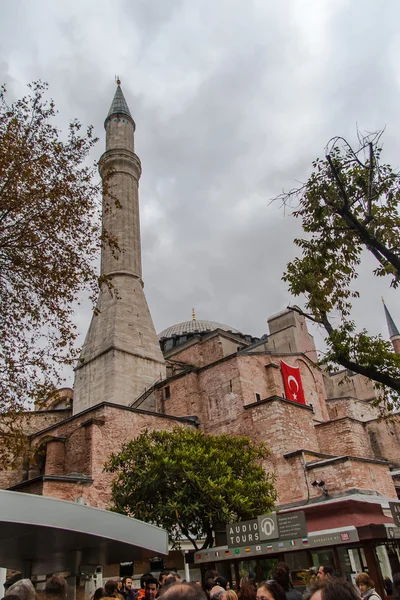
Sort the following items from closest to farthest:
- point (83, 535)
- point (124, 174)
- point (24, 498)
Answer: point (24, 498)
point (83, 535)
point (124, 174)

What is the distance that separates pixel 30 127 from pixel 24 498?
6894 millimetres

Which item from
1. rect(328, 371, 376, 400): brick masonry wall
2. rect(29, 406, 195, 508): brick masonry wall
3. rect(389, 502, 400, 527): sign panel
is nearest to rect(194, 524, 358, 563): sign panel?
rect(389, 502, 400, 527): sign panel

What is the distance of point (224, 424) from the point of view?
21.7 m

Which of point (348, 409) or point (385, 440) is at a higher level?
point (348, 409)

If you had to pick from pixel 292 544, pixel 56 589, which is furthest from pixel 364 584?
pixel 292 544

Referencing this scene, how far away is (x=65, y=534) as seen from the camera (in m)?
4.66

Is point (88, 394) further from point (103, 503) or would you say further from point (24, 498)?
point (24, 498)

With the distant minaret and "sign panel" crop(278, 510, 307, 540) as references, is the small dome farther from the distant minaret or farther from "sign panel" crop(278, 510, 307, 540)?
"sign panel" crop(278, 510, 307, 540)

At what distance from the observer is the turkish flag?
907 inches

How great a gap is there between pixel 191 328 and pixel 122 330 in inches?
573

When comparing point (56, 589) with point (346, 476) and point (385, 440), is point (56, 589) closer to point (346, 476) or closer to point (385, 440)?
point (346, 476)

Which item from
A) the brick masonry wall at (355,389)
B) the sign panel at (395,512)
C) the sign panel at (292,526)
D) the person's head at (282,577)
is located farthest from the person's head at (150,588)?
the brick masonry wall at (355,389)

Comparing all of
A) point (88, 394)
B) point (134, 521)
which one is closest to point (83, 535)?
point (134, 521)

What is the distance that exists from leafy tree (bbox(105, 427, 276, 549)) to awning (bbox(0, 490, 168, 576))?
20.7 ft
